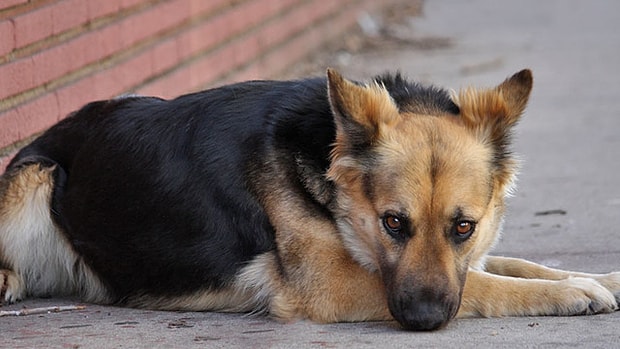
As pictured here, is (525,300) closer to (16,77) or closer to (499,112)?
(499,112)

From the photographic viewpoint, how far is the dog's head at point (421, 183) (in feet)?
15.1

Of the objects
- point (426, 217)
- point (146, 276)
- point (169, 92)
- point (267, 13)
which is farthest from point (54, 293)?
point (267, 13)

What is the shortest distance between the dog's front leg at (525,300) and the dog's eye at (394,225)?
444mm

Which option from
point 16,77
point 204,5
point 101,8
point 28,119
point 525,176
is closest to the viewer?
point 16,77

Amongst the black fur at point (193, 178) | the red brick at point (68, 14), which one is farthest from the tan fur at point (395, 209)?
the red brick at point (68, 14)

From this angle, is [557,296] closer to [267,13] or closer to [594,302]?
[594,302]

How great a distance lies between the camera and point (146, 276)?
17.4 feet

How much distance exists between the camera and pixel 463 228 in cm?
470

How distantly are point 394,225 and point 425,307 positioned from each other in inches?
13.3

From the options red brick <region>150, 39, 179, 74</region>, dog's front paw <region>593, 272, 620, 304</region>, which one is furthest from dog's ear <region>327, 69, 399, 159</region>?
red brick <region>150, 39, 179, 74</region>

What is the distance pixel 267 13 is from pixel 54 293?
582 centimetres

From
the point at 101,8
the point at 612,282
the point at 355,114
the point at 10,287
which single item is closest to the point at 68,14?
the point at 101,8

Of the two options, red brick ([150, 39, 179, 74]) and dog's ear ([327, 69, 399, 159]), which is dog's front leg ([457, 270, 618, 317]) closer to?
dog's ear ([327, 69, 399, 159])

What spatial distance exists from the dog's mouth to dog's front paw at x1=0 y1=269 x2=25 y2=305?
6.07 ft
